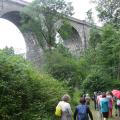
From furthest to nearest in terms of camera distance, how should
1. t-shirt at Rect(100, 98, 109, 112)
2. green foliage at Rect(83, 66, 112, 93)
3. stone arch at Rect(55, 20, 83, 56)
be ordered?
stone arch at Rect(55, 20, 83, 56) → green foliage at Rect(83, 66, 112, 93) → t-shirt at Rect(100, 98, 109, 112)

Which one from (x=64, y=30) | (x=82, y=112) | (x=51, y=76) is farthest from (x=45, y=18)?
(x=82, y=112)

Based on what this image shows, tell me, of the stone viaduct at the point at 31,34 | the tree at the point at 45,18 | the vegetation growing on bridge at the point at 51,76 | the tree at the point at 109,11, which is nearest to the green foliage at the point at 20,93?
the vegetation growing on bridge at the point at 51,76

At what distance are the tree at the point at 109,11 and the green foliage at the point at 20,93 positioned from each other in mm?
24001

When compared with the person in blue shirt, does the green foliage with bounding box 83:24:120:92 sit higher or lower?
higher

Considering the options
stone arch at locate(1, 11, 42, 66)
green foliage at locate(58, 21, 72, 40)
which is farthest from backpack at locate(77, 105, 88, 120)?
green foliage at locate(58, 21, 72, 40)

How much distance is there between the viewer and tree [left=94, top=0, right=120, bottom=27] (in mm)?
36809

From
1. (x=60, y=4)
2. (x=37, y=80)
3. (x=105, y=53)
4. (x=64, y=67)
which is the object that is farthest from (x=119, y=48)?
(x=37, y=80)

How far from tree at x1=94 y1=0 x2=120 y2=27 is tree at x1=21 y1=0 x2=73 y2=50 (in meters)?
4.46

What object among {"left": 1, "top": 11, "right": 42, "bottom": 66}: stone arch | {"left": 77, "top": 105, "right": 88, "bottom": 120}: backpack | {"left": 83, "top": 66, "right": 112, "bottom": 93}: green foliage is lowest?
{"left": 77, "top": 105, "right": 88, "bottom": 120}: backpack

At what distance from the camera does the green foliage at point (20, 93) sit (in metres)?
11.0

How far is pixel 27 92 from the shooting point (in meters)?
12.2

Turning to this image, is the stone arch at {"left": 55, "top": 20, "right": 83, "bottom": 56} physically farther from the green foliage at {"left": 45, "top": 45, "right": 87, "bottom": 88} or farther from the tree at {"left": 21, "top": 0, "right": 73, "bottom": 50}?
the green foliage at {"left": 45, "top": 45, "right": 87, "bottom": 88}

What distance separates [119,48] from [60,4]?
11.8 m

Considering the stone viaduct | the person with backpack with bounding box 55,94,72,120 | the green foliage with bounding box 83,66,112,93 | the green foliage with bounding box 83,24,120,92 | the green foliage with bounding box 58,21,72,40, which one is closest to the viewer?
the person with backpack with bounding box 55,94,72,120
